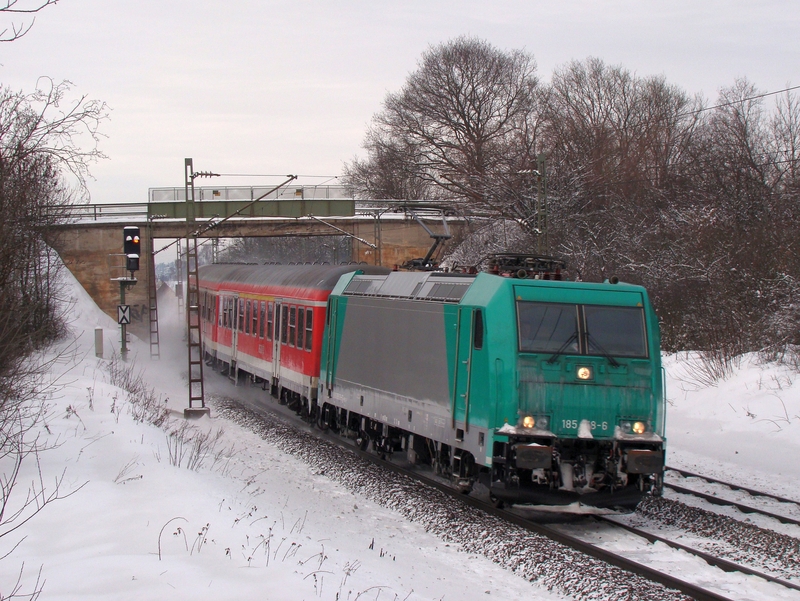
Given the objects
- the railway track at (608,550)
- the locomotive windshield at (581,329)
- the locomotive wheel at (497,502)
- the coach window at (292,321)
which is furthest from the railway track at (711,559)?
the coach window at (292,321)

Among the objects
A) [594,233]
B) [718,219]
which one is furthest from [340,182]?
[718,219]

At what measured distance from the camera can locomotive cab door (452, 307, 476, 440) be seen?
1002 cm

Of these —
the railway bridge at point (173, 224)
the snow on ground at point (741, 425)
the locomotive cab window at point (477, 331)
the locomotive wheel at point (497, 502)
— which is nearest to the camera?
the locomotive cab window at point (477, 331)

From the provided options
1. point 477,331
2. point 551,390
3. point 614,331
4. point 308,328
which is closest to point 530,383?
point 551,390

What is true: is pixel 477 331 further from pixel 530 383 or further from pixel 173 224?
pixel 173 224

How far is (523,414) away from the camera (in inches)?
366

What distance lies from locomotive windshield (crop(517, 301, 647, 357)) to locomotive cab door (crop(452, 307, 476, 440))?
28.1 inches

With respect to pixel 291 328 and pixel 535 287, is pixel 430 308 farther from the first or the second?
pixel 291 328

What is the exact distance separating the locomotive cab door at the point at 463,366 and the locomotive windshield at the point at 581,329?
0.71 metres

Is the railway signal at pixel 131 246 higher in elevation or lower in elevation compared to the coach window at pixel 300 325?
higher

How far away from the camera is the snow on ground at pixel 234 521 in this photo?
6.29m

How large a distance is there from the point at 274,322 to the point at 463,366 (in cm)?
1028

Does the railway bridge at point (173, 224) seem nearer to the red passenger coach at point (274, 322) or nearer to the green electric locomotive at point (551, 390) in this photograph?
the red passenger coach at point (274, 322)

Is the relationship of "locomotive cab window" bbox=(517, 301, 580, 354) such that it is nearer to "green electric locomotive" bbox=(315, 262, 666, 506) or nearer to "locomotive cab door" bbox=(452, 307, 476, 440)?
"green electric locomotive" bbox=(315, 262, 666, 506)
